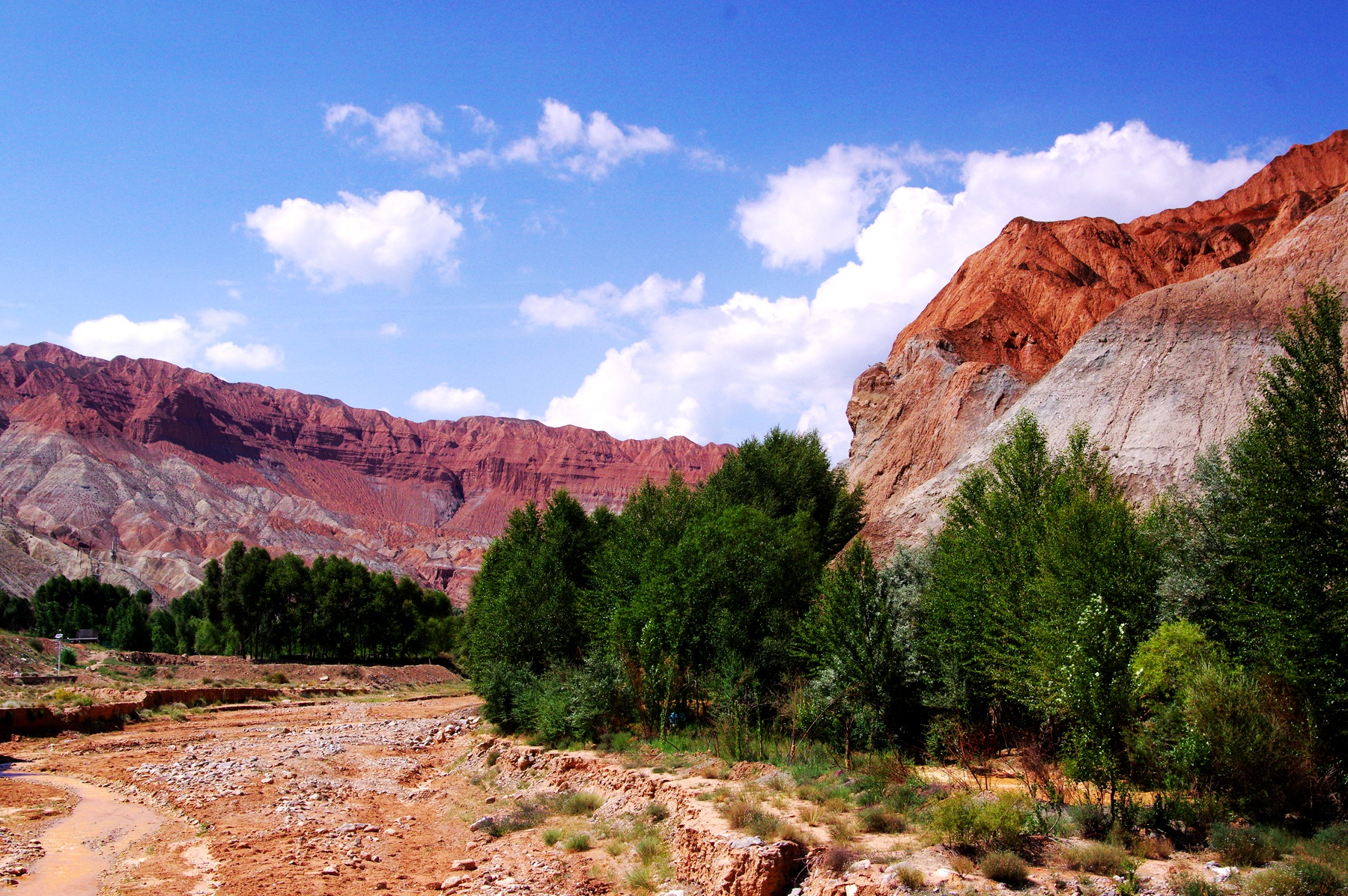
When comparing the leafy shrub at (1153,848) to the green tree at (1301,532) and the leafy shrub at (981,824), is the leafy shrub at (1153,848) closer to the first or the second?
the leafy shrub at (981,824)

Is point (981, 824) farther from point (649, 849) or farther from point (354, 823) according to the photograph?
point (354, 823)

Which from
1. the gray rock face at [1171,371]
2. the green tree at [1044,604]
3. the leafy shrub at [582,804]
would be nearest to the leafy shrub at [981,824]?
the green tree at [1044,604]

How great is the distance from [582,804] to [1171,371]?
34138mm

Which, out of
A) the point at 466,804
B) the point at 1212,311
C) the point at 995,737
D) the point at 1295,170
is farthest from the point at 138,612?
the point at 1295,170

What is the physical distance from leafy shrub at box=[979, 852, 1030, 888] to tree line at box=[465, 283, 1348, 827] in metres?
2.75

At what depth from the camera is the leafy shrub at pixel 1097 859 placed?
14.1m

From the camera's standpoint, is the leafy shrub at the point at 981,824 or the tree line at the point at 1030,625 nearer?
the leafy shrub at the point at 981,824

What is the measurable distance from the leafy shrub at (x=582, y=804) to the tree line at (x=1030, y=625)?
196 inches

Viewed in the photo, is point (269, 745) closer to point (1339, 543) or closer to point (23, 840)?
point (23, 840)

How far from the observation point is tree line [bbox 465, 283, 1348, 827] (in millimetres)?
16062

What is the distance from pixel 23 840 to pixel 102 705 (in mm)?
24970

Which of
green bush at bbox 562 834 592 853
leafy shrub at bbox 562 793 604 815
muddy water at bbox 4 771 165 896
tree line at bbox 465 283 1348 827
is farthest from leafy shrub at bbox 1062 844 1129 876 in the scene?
muddy water at bbox 4 771 165 896

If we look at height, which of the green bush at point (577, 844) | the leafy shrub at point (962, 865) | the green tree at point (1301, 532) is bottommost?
the green bush at point (577, 844)

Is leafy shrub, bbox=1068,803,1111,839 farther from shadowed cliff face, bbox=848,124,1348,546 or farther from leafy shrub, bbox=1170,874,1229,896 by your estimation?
shadowed cliff face, bbox=848,124,1348,546
